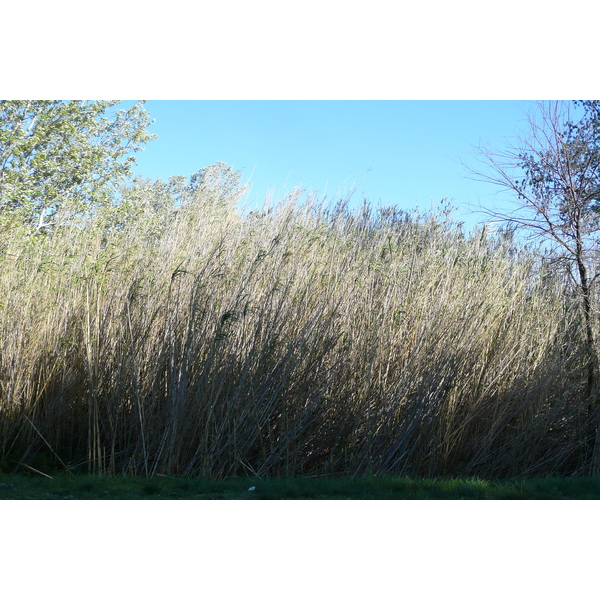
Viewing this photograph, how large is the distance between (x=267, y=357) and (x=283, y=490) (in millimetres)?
1110

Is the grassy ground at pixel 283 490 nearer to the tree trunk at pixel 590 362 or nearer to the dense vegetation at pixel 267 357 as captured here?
the dense vegetation at pixel 267 357

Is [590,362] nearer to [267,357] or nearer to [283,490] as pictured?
[267,357]

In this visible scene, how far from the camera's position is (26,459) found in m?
5.08

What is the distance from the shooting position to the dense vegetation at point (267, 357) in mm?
4793

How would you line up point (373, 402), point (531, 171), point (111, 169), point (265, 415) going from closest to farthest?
point (265, 415), point (373, 402), point (531, 171), point (111, 169)

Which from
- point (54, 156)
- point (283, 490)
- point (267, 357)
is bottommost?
point (283, 490)

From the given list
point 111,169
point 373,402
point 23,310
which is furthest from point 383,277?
point 111,169

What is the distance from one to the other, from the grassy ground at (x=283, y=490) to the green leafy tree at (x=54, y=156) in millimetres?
8785

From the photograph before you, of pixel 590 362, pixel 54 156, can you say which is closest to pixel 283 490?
pixel 590 362

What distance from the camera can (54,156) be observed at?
13406 millimetres

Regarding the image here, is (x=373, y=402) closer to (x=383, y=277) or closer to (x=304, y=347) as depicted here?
(x=304, y=347)

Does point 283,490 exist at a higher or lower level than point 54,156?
lower

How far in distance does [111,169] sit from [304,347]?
1087 centimetres

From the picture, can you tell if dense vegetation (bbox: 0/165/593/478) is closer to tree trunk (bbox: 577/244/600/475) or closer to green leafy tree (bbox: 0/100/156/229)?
tree trunk (bbox: 577/244/600/475)
